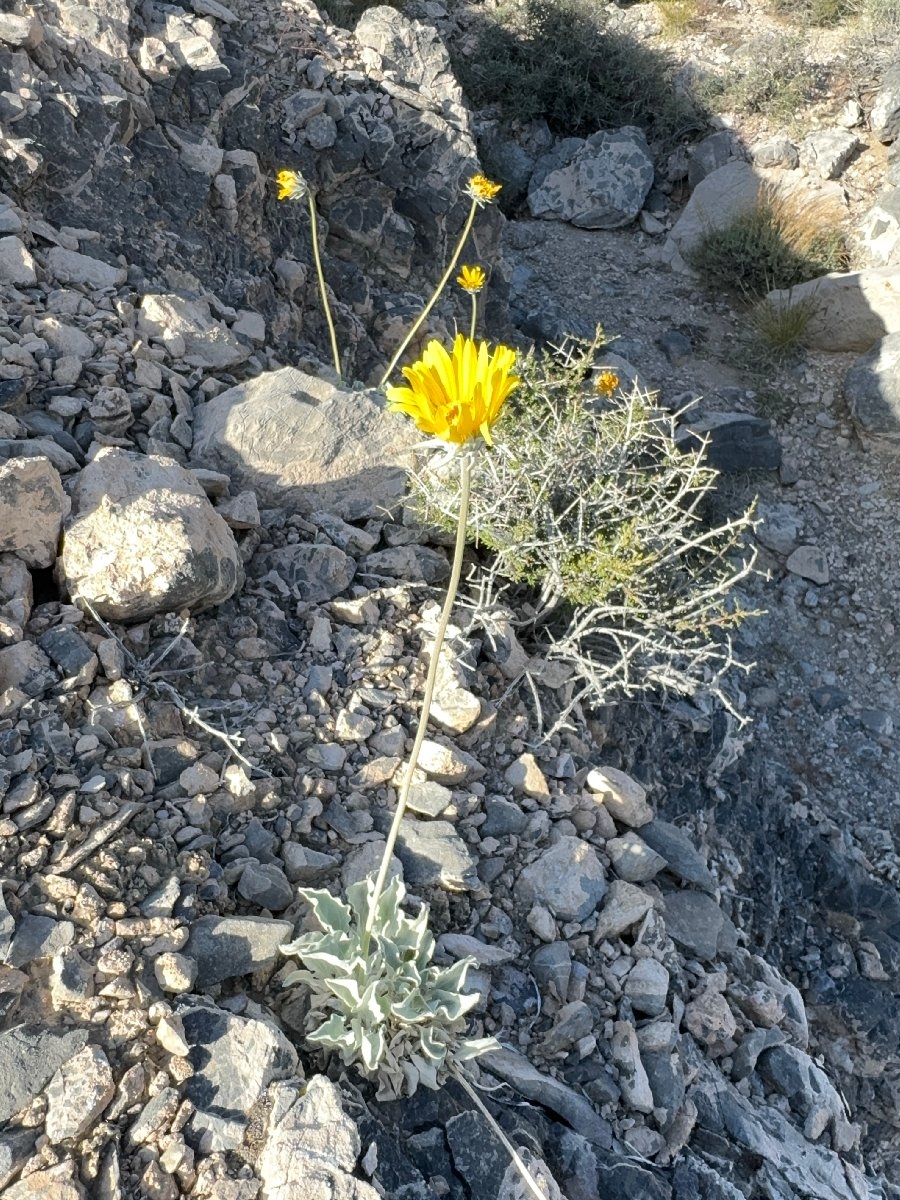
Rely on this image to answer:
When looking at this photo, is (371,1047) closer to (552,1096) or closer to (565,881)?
(552,1096)

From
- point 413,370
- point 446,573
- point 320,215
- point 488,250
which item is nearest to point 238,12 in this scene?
point 320,215

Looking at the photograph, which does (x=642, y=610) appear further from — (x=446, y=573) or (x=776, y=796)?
(x=776, y=796)

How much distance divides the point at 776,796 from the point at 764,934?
78cm

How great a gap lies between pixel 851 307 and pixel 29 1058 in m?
7.27

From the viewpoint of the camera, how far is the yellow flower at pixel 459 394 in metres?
1.61

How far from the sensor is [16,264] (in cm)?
362

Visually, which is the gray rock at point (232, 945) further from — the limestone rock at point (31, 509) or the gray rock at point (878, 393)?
the gray rock at point (878, 393)

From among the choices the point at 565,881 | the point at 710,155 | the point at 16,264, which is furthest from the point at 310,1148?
the point at 710,155

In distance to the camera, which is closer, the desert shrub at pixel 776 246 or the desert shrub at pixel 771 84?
the desert shrub at pixel 776 246

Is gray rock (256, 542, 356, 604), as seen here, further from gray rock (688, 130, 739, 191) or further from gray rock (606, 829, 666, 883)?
gray rock (688, 130, 739, 191)

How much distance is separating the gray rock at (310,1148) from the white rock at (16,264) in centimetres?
301

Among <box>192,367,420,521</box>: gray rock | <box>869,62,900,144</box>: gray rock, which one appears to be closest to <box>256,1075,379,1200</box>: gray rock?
<box>192,367,420,521</box>: gray rock

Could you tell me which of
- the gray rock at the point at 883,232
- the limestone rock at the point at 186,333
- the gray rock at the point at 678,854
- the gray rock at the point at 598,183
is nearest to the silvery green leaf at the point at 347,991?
the gray rock at the point at 678,854

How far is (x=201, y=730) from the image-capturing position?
2559 millimetres
